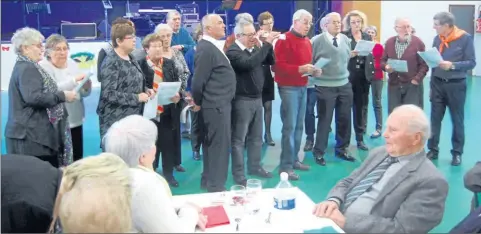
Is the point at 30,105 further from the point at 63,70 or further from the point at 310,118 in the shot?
the point at 310,118

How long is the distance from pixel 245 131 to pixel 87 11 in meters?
11.6

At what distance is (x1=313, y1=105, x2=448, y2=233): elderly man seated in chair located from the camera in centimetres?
246

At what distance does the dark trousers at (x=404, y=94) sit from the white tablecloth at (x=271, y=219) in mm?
3177

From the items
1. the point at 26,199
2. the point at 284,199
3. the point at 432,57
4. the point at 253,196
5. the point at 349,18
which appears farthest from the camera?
the point at 349,18

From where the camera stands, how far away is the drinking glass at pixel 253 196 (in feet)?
8.40

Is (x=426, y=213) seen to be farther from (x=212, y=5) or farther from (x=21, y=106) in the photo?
(x=212, y=5)

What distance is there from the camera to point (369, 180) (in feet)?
9.14

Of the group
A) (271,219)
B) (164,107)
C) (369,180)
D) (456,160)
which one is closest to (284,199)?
(271,219)

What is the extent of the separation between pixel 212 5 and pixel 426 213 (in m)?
13.2

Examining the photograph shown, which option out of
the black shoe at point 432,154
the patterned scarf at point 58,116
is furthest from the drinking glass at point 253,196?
the black shoe at point 432,154

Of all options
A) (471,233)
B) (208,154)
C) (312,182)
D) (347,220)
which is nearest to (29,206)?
(347,220)

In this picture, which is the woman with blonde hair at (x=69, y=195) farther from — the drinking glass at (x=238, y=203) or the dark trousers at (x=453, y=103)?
the dark trousers at (x=453, y=103)

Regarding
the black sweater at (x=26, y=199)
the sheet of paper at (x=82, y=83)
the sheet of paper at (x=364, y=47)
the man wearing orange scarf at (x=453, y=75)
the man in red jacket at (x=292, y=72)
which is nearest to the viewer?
the black sweater at (x=26, y=199)

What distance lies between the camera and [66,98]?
3.92 meters
